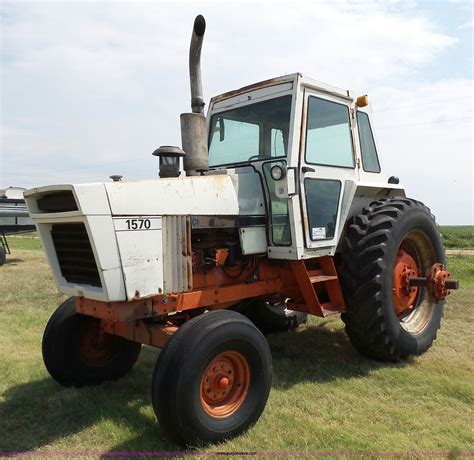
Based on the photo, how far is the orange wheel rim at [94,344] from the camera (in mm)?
4199

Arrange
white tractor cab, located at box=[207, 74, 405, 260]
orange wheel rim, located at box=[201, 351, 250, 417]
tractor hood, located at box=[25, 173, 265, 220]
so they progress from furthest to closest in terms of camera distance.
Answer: white tractor cab, located at box=[207, 74, 405, 260] < orange wheel rim, located at box=[201, 351, 250, 417] < tractor hood, located at box=[25, 173, 265, 220]

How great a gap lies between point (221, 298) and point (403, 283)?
6.61 feet

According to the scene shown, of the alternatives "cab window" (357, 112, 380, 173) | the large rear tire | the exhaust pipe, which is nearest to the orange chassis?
the large rear tire

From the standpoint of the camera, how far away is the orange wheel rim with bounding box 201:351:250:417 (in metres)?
3.26

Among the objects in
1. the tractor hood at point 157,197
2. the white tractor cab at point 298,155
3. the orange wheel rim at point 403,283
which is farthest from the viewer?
the orange wheel rim at point 403,283

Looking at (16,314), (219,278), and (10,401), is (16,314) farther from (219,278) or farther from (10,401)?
(219,278)

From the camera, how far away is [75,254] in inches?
137

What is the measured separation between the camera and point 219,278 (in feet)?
13.4

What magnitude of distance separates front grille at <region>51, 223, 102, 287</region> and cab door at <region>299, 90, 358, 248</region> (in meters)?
1.79

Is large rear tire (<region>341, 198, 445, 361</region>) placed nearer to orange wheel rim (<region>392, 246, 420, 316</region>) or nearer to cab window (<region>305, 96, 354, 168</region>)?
orange wheel rim (<region>392, 246, 420, 316</region>)

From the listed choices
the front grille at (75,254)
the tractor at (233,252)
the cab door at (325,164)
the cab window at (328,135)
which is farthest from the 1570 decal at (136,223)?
the cab window at (328,135)

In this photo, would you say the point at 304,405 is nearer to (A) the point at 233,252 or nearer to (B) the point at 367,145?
(A) the point at 233,252

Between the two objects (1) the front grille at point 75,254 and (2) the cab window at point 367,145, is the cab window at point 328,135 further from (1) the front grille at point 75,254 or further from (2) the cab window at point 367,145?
(1) the front grille at point 75,254

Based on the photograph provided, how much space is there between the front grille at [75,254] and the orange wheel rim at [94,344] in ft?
2.51
